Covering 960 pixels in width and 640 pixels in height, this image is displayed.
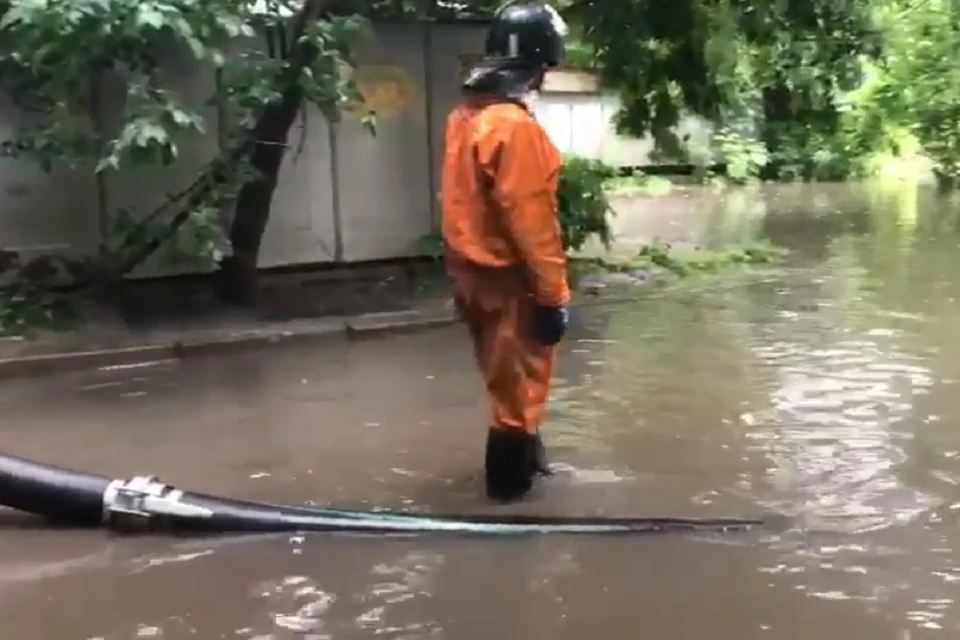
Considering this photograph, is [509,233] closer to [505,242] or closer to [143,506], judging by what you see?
[505,242]

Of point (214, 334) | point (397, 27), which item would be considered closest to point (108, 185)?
point (214, 334)

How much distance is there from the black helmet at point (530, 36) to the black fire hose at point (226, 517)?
1.98m

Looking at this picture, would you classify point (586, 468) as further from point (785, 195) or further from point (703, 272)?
point (785, 195)

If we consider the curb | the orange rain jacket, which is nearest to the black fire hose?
the orange rain jacket

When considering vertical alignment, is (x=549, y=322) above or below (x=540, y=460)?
above

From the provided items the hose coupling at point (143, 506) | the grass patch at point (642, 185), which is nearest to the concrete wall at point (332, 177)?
the hose coupling at point (143, 506)

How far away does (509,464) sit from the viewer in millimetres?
5727

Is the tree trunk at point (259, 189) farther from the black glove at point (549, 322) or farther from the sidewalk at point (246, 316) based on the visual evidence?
the black glove at point (549, 322)

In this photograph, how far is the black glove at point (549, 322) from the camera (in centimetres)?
541

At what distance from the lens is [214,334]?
9.43m

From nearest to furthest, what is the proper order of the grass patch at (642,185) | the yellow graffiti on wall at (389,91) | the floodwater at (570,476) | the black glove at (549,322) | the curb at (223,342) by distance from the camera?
1. the floodwater at (570,476)
2. the black glove at (549,322)
3. the curb at (223,342)
4. the yellow graffiti on wall at (389,91)
5. the grass patch at (642,185)

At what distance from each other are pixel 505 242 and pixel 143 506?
185 centimetres

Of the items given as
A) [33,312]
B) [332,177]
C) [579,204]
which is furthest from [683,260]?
[33,312]

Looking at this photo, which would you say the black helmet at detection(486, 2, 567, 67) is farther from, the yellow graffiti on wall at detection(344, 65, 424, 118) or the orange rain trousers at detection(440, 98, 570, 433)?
the yellow graffiti on wall at detection(344, 65, 424, 118)
